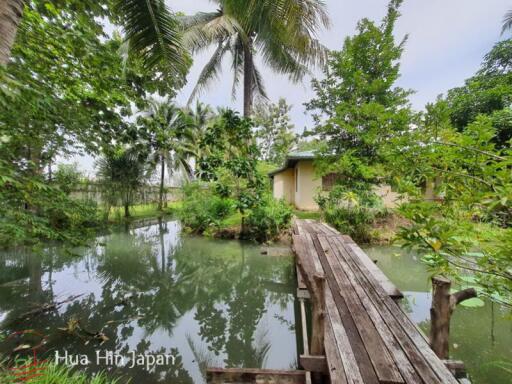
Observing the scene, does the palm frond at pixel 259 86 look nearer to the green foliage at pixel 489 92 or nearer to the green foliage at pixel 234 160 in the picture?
the green foliage at pixel 234 160

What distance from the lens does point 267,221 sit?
741 cm

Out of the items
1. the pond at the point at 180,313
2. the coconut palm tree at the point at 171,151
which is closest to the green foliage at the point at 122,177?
the coconut palm tree at the point at 171,151

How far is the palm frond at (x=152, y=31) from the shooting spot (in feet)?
7.73

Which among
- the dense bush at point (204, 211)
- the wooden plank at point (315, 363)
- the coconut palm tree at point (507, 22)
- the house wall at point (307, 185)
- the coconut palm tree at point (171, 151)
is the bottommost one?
the wooden plank at point (315, 363)

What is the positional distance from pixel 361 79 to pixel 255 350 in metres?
9.84

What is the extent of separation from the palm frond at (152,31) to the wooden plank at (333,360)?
3.30 meters

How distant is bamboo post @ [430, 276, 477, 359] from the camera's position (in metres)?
1.78

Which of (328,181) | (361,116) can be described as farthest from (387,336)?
(328,181)

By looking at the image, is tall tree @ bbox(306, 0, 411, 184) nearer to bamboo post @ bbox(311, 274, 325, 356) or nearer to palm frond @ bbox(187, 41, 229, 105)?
palm frond @ bbox(187, 41, 229, 105)

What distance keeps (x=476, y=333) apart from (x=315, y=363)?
2.83 metres

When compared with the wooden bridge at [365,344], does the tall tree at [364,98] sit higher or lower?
higher

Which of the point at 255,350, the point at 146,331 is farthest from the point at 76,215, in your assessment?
the point at 255,350

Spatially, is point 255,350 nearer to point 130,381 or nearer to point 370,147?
point 130,381

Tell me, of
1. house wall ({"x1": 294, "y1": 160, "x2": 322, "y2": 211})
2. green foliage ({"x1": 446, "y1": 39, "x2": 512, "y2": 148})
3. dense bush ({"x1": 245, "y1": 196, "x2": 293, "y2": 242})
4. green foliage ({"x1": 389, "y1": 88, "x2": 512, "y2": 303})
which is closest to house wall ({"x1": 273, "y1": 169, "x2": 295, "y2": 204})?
house wall ({"x1": 294, "y1": 160, "x2": 322, "y2": 211})
